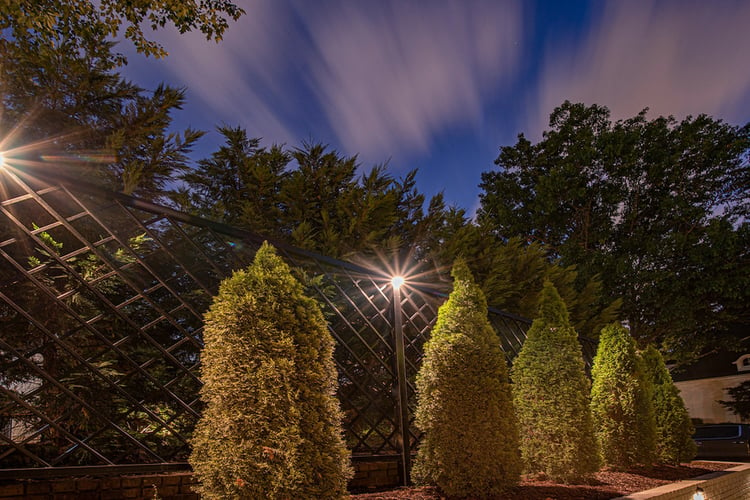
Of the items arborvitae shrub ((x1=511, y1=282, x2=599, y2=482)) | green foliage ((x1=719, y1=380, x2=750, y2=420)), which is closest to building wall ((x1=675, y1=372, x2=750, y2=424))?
green foliage ((x1=719, y1=380, x2=750, y2=420))

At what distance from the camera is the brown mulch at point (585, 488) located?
4.38 meters

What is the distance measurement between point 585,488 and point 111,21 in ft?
28.9

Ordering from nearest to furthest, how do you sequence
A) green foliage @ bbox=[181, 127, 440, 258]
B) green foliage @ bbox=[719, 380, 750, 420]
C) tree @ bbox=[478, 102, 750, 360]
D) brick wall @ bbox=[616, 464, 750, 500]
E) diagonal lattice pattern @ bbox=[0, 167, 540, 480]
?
diagonal lattice pattern @ bbox=[0, 167, 540, 480], brick wall @ bbox=[616, 464, 750, 500], green foliage @ bbox=[181, 127, 440, 258], tree @ bbox=[478, 102, 750, 360], green foliage @ bbox=[719, 380, 750, 420]

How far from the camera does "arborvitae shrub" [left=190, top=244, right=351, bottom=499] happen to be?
307 centimetres

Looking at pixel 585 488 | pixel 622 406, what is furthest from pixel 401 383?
pixel 622 406

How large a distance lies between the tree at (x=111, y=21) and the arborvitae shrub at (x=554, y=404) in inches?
255

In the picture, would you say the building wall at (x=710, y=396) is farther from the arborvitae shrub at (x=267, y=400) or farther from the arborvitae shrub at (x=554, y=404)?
the arborvitae shrub at (x=267, y=400)

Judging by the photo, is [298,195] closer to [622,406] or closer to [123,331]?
[123,331]

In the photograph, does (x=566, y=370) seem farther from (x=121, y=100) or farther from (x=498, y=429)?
(x=121, y=100)

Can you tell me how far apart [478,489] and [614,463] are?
3967mm

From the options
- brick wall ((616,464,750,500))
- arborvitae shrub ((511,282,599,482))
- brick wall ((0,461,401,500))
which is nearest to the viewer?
brick wall ((0,461,401,500))

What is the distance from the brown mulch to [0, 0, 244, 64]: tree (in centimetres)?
667

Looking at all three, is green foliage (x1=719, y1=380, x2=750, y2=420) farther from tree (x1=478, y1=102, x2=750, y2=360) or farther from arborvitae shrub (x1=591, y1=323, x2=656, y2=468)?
arborvitae shrub (x1=591, y1=323, x2=656, y2=468)

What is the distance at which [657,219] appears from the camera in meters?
16.7
